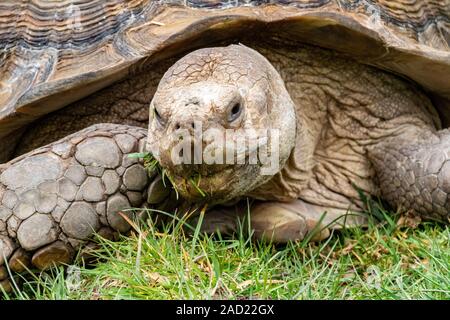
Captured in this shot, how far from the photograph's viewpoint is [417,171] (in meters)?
4.35

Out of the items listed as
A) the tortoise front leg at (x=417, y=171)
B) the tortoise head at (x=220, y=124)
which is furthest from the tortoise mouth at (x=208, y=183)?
the tortoise front leg at (x=417, y=171)

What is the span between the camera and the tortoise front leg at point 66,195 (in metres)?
3.75

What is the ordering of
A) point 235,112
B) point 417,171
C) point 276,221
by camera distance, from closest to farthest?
point 235,112
point 276,221
point 417,171

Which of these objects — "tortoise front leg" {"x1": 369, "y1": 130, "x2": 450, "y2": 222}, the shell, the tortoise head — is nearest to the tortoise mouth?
the tortoise head

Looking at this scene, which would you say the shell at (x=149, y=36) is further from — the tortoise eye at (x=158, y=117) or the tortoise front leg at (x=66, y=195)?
the tortoise eye at (x=158, y=117)

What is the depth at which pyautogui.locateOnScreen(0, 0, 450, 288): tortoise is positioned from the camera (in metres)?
3.66

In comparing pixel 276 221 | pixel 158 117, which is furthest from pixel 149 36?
pixel 276 221

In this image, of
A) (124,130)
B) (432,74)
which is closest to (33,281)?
(124,130)

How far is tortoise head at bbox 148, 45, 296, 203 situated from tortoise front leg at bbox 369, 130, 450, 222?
32.5 inches

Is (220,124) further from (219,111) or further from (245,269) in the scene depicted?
(245,269)

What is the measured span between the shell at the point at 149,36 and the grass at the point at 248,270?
88cm

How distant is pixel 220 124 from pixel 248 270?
0.67 metres

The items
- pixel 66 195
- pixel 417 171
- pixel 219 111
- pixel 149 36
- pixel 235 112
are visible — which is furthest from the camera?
pixel 417 171

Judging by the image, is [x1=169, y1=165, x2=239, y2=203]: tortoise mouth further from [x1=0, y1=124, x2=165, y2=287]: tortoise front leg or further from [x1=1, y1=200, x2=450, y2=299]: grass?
[x1=0, y1=124, x2=165, y2=287]: tortoise front leg
